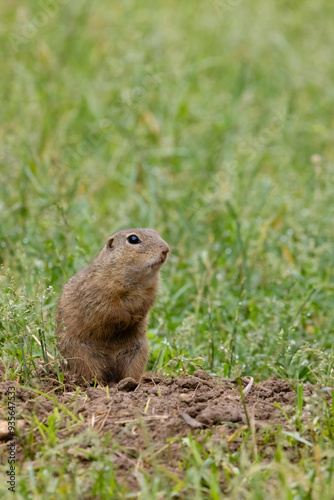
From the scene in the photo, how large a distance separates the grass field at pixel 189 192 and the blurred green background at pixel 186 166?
0.02m

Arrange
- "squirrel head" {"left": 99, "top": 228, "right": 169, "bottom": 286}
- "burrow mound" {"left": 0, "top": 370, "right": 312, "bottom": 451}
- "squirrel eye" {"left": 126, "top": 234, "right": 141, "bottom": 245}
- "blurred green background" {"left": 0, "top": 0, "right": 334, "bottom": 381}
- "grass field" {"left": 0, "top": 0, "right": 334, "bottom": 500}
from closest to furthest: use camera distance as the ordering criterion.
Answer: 1. "grass field" {"left": 0, "top": 0, "right": 334, "bottom": 500}
2. "burrow mound" {"left": 0, "top": 370, "right": 312, "bottom": 451}
3. "squirrel head" {"left": 99, "top": 228, "right": 169, "bottom": 286}
4. "squirrel eye" {"left": 126, "top": 234, "right": 141, "bottom": 245}
5. "blurred green background" {"left": 0, "top": 0, "right": 334, "bottom": 381}

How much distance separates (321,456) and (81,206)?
4469 mm

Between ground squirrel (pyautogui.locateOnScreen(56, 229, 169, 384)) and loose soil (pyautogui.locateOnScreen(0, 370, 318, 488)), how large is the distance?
1.08ft

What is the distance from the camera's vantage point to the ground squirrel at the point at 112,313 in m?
4.41

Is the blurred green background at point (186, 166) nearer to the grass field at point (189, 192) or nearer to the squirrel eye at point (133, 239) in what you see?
the grass field at point (189, 192)

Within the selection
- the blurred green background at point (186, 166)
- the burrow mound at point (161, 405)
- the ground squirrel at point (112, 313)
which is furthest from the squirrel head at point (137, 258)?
the burrow mound at point (161, 405)

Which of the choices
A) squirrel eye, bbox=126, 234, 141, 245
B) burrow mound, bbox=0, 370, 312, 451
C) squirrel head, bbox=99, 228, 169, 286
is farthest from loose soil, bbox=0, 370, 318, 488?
squirrel eye, bbox=126, 234, 141, 245

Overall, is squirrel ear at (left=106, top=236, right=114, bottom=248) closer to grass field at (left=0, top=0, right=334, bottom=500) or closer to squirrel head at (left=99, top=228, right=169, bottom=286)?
squirrel head at (left=99, top=228, right=169, bottom=286)

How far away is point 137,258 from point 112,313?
398 millimetres

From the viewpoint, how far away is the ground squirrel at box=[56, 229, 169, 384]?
4.41 m

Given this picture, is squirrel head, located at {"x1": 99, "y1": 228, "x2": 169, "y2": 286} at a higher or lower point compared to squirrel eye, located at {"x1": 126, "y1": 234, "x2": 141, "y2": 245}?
lower

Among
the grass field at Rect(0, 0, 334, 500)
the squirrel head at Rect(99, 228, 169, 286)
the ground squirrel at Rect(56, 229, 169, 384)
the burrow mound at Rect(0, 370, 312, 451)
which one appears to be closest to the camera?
the grass field at Rect(0, 0, 334, 500)

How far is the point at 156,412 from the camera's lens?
3.65 m

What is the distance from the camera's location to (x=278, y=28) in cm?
1117
